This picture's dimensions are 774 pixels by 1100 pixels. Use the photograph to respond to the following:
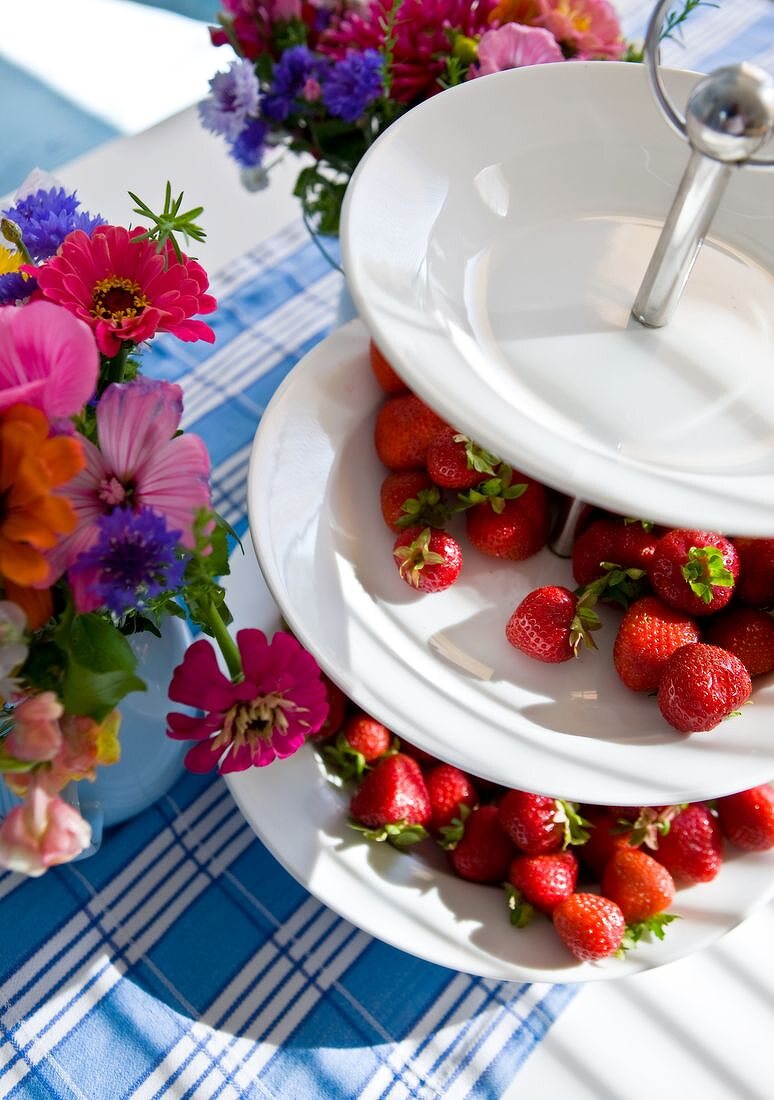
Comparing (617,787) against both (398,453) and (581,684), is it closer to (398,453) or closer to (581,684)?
(581,684)

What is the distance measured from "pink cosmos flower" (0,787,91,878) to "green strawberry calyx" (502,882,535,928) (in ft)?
1.40

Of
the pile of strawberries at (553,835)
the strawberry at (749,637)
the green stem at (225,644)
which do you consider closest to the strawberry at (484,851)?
the pile of strawberries at (553,835)

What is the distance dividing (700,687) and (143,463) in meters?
0.38

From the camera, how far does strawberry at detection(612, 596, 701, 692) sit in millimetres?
635

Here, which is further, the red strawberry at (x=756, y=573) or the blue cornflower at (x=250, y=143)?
the blue cornflower at (x=250, y=143)

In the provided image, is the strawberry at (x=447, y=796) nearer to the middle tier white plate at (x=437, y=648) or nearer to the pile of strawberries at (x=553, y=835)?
the pile of strawberries at (x=553, y=835)

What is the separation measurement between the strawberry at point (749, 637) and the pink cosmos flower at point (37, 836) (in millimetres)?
468

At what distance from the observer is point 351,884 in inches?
27.9

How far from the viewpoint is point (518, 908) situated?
0.72m

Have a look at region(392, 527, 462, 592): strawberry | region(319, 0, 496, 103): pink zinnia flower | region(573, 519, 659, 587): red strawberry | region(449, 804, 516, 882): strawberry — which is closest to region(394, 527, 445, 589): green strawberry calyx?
region(392, 527, 462, 592): strawberry

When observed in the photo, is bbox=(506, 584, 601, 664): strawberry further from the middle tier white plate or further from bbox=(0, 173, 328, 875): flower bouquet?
→ bbox=(0, 173, 328, 875): flower bouquet

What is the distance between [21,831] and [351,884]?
0.38 meters

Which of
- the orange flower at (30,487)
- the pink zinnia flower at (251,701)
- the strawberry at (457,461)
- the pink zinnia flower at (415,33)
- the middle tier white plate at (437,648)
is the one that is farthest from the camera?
the pink zinnia flower at (415,33)

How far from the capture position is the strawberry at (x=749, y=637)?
0.65m
